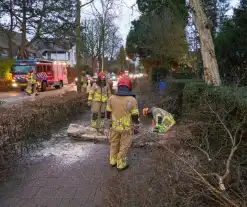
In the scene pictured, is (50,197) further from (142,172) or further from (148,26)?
(148,26)

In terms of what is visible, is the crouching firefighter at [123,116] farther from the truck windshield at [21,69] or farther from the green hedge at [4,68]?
the green hedge at [4,68]

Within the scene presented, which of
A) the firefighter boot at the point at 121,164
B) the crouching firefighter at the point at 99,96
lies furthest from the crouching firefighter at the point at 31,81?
the firefighter boot at the point at 121,164

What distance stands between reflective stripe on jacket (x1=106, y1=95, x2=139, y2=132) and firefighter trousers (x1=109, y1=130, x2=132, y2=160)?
153 mm

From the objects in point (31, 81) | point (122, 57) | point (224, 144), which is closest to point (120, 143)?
point (224, 144)

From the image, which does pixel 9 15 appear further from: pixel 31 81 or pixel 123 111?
pixel 123 111

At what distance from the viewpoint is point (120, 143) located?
16.9ft

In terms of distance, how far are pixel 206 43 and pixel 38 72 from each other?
19438 mm

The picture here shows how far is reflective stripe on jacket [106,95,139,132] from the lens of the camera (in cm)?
493

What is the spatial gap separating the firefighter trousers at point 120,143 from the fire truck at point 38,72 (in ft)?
64.6

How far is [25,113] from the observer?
21.5ft

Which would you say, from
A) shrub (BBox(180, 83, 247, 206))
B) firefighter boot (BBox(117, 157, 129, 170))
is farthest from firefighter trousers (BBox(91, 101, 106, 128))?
shrub (BBox(180, 83, 247, 206))

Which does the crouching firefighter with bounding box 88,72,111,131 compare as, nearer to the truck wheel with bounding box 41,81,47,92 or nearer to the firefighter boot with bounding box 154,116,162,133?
the firefighter boot with bounding box 154,116,162,133

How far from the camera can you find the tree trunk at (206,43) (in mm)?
7898

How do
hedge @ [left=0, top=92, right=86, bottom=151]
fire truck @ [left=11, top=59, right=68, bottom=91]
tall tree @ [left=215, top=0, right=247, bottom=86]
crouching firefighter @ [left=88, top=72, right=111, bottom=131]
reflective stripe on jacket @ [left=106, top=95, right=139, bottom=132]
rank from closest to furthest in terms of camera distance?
reflective stripe on jacket @ [left=106, top=95, right=139, bottom=132], hedge @ [left=0, top=92, right=86, bottom=151], crouching firefighter @ [left=88, top=72, right=111, bottom=131], tall tree @ [left=215, top=0, right=247, bottom=86], fire truck @ [left=11, top=59, right=68, bottom=91]
